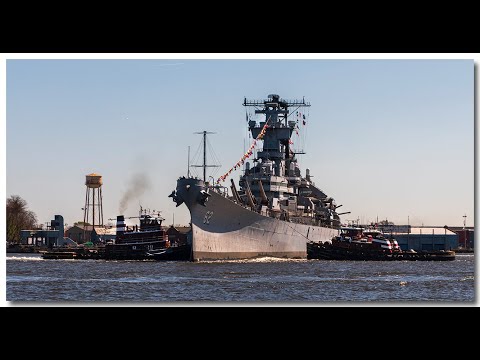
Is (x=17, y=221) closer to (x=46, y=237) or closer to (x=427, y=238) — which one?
(x=46, y=237)

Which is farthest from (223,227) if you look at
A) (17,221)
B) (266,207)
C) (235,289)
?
(17,221)

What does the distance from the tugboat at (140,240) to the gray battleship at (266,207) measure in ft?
23.1

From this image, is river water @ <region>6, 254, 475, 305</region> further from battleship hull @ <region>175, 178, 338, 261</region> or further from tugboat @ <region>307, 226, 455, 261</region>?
tugboat @ <region>307, 226, 455, 261</region>

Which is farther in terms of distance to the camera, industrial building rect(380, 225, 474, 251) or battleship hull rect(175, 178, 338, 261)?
industrial building rect(380, 225, 474, 251)

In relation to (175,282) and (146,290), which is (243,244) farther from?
(146,290)

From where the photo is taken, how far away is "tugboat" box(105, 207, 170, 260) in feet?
230

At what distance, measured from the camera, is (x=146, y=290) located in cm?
3159

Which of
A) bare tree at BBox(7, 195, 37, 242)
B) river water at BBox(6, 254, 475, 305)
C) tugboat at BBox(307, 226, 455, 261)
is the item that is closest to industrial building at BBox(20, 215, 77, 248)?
bare tree at BBox(7, 195, 37, 242)

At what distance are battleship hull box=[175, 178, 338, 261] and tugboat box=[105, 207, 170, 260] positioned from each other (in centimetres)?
1029

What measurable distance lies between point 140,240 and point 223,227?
1516cm

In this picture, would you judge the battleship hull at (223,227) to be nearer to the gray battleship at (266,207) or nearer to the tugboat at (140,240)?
the gray battleship at (266,207)

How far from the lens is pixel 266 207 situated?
6525cm

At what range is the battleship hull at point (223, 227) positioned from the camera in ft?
184
